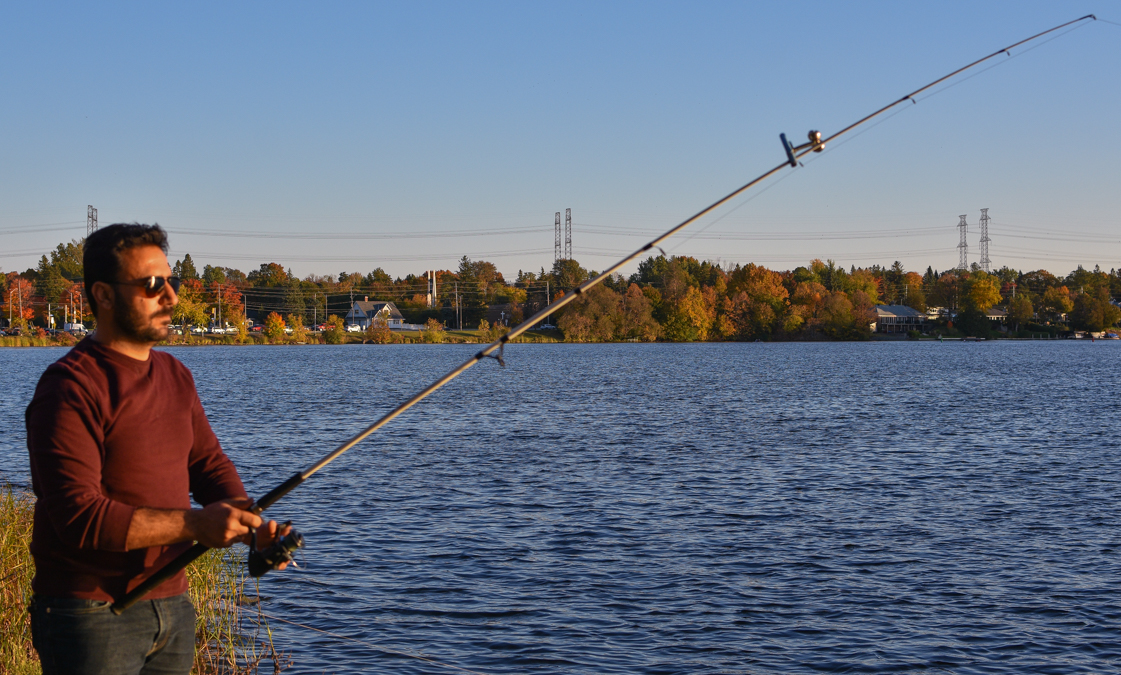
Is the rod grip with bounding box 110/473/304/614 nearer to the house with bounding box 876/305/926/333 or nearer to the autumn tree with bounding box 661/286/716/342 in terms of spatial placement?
the autumn tree with bounding box 661/286/716/342

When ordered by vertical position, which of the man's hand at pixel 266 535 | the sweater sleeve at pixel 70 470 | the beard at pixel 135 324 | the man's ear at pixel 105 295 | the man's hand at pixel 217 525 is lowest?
the man's hand at pixel 266 535

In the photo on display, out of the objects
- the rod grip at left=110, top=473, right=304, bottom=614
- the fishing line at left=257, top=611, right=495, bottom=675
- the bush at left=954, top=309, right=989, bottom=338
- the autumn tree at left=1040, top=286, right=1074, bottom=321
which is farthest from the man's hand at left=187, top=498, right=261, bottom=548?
the autumn tree at left=1040, top=286, right=1074, bottom=321

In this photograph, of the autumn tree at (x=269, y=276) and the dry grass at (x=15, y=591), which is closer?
the dry grass at (x=15, y=591)

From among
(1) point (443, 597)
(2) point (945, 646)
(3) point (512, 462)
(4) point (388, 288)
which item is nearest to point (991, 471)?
(3) point (512, 462)

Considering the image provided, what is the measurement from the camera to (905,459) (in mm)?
22625

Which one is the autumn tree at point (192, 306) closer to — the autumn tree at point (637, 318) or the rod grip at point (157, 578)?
the autumn tree at point (637, 318)

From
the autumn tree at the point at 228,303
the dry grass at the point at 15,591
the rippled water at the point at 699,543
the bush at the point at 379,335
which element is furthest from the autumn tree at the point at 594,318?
the dry grass at the point at 15,591

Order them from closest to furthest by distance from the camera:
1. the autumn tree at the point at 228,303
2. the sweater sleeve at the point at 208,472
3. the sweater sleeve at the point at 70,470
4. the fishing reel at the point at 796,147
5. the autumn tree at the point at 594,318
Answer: the sweater sleeve at the point at 70,470 < the sweater sleeve at the point at 208,472 < the fishing reel at the point at 796,147 < the autumn tree at the point at 228,303 < the autumn tree at the point at 594,318

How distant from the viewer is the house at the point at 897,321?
170 metres

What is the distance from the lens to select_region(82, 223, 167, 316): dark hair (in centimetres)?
329

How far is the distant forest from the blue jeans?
136 meters

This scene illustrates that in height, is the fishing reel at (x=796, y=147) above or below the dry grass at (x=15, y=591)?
above

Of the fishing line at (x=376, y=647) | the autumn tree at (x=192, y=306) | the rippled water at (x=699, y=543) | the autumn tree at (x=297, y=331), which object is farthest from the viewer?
the autumn tree at (x=297, y=331)

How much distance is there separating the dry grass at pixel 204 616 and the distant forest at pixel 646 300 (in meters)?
129
